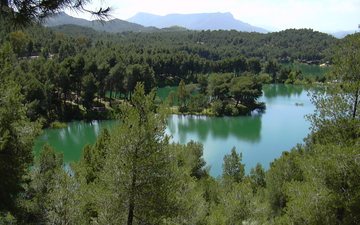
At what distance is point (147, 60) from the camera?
95750 mm

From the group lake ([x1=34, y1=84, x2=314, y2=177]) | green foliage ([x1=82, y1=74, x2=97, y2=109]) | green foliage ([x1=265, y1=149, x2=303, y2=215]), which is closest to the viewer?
green foliage ([x1=265, y1=149, x2=303, y2=215])

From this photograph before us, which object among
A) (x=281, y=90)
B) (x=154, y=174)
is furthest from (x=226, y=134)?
(x=281, y=90)

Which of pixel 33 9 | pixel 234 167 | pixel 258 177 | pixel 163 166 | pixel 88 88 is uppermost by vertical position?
pixel 33 9

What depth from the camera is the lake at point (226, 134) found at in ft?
157

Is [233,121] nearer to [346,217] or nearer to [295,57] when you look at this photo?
[346,217]

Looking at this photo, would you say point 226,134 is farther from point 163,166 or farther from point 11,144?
point 163,166

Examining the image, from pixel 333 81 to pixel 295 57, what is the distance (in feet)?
543

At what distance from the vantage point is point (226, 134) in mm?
59719

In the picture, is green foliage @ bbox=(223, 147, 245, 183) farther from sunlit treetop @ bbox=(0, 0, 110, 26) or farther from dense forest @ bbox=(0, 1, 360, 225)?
sunlit treetop @ bbox=(0, 0, 110, 26)

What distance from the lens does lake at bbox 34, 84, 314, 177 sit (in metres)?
47.8

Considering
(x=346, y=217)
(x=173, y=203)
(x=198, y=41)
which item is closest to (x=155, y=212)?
(x=173, y=203)

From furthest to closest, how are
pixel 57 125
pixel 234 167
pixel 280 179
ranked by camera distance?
1. pixel 57 125
2. pixel 234 167
3. pixel 280 179

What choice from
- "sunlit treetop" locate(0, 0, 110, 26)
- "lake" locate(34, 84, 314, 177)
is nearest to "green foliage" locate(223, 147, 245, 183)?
"lake" locate(34, 84, 314, 177)

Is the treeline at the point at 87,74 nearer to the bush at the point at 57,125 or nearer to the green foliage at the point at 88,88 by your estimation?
the green foliage at the point at 88,88
